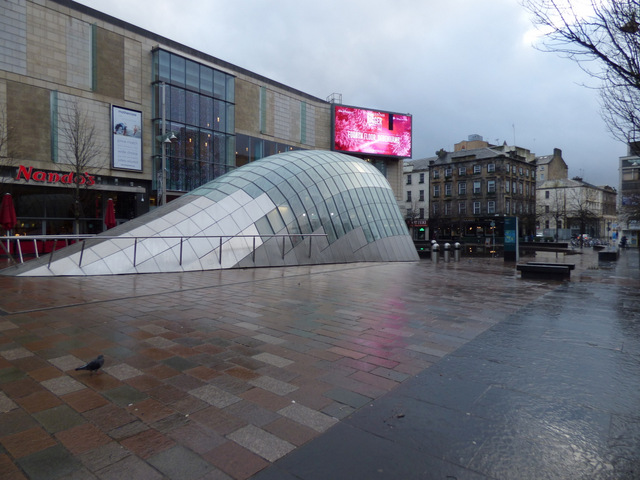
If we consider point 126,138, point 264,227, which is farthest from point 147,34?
point 264,227

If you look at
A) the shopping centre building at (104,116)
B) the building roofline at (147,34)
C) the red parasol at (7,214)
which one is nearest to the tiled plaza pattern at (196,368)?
the red parasol at (7,214)

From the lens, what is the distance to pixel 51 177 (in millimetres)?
Answer: 22125

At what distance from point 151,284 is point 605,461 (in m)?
8.87

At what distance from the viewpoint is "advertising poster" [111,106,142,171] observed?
2445 cm

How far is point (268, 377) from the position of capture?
3717 millimetres

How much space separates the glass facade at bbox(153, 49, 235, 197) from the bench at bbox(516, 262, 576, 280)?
878 inches

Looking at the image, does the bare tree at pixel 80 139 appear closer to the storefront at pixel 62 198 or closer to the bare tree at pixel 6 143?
the storefront at pixel 62 198

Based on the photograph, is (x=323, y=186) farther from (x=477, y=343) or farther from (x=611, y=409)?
(x=611, y=409)

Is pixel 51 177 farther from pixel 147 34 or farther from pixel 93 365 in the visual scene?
pixel 93 365

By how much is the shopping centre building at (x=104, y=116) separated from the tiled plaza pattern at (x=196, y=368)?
50.2 feet

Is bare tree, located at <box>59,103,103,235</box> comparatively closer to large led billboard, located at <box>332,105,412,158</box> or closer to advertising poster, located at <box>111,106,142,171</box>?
advertising poster, located at <box>111,106,142,171</box>

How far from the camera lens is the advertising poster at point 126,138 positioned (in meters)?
24.5

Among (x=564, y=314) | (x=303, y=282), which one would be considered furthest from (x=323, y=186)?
(x=564, y=314)

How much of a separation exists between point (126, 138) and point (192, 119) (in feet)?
15.4
